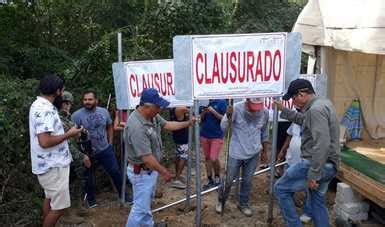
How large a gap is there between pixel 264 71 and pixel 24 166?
115 inches

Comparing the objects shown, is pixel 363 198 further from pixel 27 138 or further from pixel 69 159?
pixel 27 138

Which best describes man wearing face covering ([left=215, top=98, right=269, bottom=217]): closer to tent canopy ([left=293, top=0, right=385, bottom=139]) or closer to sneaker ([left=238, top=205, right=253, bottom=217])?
sneaker ([left=238, top=205, right=253, bottom=217])

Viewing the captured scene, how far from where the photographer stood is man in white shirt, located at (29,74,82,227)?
4.20 m

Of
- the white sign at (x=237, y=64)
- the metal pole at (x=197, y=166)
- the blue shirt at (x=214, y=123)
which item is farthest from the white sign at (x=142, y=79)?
the blue shirt at (x=214, y=123)

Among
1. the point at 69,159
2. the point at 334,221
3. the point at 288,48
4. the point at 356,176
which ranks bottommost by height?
the point at 334,221

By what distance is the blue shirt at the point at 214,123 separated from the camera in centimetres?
645

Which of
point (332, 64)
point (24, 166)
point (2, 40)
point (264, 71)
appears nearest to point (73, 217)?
point (24, 166)

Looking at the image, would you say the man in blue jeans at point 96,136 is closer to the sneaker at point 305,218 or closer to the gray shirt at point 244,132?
the gray shirt at point 244,132

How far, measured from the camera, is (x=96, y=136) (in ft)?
19.0

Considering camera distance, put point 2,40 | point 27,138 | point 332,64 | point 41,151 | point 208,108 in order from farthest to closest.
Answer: point 2,40 < point 332,64 < point 208,108 < point 27,138 < point 41,151

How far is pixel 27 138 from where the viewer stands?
5195 millimetres

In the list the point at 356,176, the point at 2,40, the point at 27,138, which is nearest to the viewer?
the point at 27,138

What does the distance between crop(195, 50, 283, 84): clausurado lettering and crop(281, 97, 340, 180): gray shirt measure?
0.67 metres

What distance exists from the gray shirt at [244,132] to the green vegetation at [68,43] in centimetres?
231
